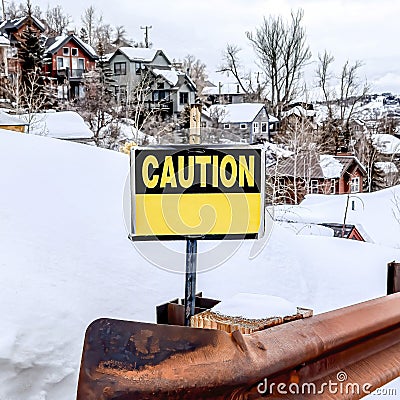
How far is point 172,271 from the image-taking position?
3139 millimetres

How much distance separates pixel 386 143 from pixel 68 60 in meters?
18.9

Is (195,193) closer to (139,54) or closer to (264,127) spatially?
(139,54)

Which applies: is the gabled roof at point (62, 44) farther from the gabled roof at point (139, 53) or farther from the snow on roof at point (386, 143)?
the snow on roof at point (386, 143)

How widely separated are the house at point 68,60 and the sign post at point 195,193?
28.3 m

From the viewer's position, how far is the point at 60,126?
17625 millimetres

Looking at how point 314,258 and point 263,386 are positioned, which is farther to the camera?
point 314,258

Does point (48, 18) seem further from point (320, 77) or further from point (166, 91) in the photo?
point (320, 77)

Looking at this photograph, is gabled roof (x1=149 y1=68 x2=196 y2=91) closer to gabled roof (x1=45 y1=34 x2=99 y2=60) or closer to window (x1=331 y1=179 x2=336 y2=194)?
gabled roof (x1=45 y1=34 x2=99 y2=60)

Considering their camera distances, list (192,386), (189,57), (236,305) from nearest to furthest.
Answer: (192,386) → (236,305) → (189,57)

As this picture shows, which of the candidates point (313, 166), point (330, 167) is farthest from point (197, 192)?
point (330, 167)

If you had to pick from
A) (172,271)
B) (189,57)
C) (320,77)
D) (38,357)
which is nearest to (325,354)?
(38,357)

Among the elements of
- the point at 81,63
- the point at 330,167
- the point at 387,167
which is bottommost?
the point at 387,167

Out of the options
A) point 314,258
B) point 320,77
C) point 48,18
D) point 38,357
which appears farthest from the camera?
point 48,18

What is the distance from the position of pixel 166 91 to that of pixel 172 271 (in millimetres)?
28855
